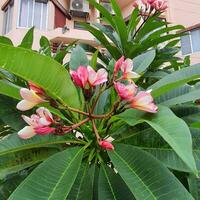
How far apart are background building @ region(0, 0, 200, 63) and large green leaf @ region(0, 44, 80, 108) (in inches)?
256

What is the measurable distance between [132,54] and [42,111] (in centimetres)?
73

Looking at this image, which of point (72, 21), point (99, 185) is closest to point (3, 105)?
point (99, 185)

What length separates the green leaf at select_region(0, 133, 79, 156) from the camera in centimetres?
66

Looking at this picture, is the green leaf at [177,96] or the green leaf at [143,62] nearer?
the green leaf at [177,96]

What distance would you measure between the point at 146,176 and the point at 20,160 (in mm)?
300

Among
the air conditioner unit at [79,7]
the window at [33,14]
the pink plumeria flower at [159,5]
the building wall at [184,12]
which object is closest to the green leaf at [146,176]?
the pink plumeria flower at [159,5]

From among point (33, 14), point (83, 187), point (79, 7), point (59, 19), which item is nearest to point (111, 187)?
point (83, 187)

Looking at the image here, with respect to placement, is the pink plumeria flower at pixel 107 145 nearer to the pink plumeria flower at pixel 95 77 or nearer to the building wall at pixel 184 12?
the pink plumeria flower at pixel 95 77

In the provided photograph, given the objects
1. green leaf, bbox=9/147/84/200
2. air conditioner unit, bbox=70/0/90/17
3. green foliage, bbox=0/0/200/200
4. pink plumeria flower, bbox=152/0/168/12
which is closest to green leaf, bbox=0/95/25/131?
green foliage, bbox=0/0/200/200

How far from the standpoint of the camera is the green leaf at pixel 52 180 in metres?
0.56

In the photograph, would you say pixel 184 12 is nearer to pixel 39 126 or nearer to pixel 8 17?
pixel 8 17

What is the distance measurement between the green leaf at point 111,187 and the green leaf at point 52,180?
0.07 metres

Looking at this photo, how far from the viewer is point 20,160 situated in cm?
74

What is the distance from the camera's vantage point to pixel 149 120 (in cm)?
61
